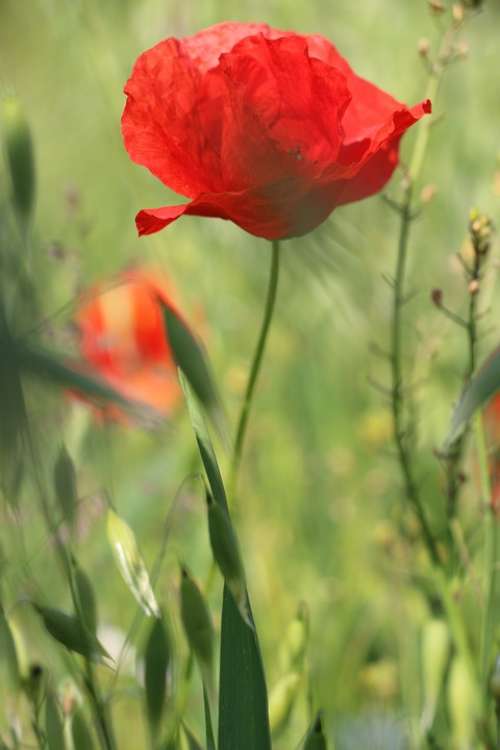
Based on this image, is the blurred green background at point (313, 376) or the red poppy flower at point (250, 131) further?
the blurred green background at point (313, 376)

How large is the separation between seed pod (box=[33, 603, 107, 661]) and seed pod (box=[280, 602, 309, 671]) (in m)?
0.12

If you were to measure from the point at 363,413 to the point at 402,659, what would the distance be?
501 mm

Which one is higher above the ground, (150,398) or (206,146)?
(206,146)

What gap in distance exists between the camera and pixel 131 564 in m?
0.54

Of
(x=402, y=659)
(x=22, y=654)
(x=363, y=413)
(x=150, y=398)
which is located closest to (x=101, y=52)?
(x=150, y=398)

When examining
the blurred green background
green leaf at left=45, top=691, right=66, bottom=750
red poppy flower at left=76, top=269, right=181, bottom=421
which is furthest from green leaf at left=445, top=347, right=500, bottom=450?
red poppy flower at left=76, top=269, right=181, bottom=421

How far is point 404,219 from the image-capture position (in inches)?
25.5

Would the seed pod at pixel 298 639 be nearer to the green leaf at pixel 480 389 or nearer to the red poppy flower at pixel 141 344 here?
the green leaf at pixel 480 389

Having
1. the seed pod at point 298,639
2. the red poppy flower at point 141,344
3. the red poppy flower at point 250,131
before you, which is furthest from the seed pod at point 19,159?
the red poppy flower at point 141,344

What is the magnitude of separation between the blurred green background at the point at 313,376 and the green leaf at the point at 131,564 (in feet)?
0.17

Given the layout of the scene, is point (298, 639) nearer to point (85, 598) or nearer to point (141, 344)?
point (85, 598)

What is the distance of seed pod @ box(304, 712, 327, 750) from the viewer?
49cm

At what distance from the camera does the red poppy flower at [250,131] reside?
20.6 inches

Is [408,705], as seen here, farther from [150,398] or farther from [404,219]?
[150,398]
